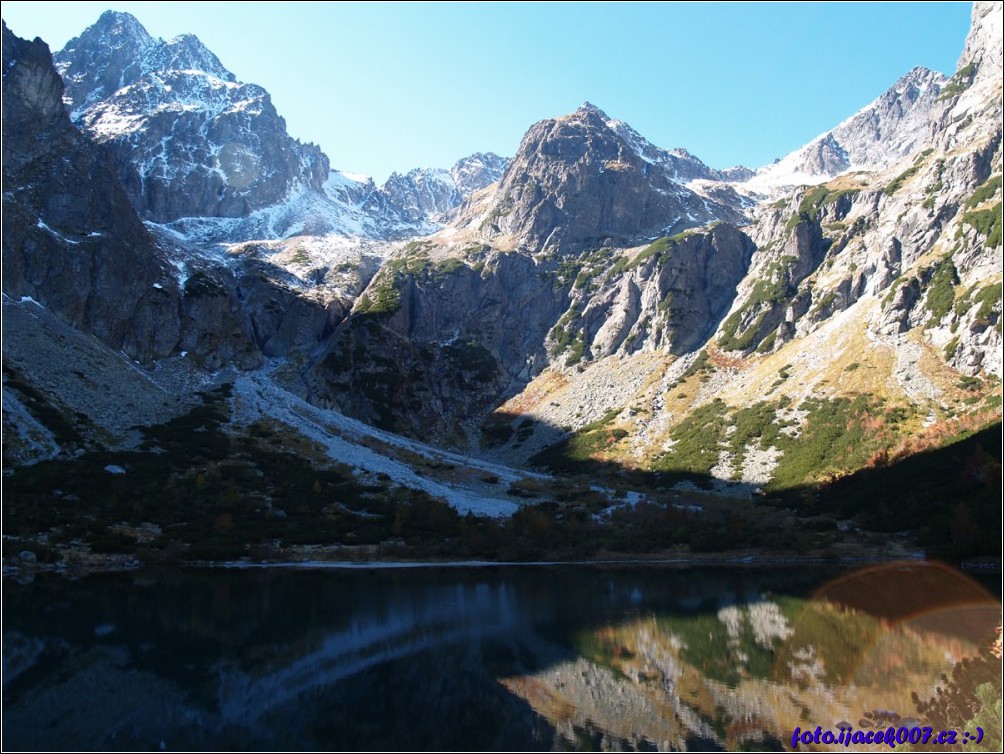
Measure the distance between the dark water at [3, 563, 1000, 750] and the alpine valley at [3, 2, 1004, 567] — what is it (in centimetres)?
2263

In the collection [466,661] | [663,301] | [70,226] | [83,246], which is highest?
[70,226]

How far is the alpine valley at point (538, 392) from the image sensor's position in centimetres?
7831

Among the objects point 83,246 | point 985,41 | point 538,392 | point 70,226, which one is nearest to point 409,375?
point 538,392

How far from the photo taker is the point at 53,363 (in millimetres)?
108875

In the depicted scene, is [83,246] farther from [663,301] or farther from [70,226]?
[663,301]

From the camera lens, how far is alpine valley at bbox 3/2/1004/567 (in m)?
78.3

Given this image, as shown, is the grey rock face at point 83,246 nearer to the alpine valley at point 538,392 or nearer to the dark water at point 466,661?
the alpine valley at point 538,392

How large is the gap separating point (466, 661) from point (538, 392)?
477ft

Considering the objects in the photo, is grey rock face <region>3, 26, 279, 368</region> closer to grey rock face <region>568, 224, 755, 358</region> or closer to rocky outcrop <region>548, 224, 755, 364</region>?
rocky outcrop <region>548, 224, 755, 364</region>

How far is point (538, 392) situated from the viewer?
582 feet

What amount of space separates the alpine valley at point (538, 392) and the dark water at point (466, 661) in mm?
22631

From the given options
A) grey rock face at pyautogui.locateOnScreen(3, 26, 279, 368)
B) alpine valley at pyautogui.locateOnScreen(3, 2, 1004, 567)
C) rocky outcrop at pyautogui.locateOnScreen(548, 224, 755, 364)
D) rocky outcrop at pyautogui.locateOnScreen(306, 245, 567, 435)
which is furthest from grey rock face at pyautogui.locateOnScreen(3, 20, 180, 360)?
rocky outcrop at pyautogui.locateOnScreen(548, 224, 755, 364)

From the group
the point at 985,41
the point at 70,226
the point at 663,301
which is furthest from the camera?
the point at 663,301

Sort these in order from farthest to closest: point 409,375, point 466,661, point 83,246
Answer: point 409,375 < point 83,246 < point 466,661
